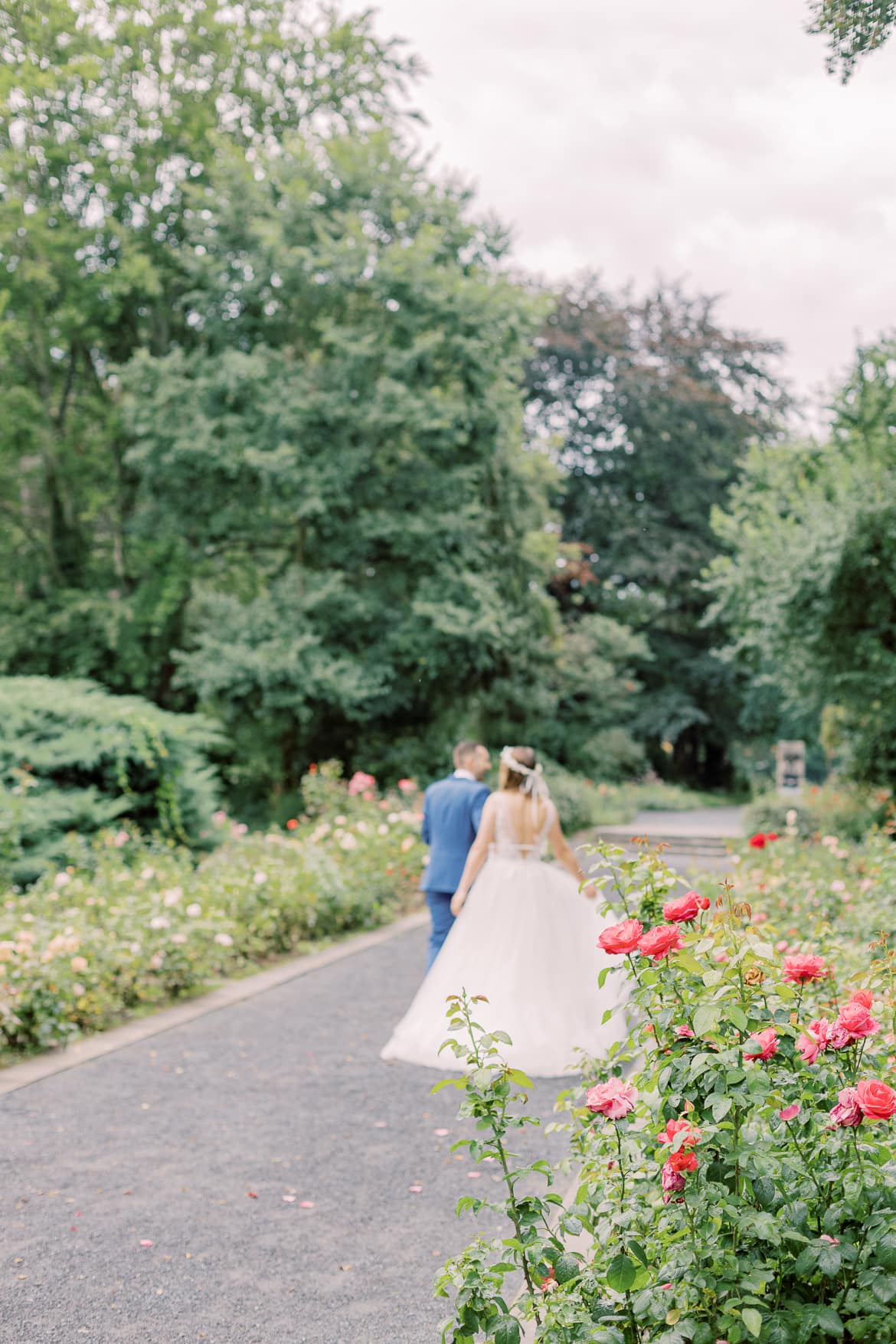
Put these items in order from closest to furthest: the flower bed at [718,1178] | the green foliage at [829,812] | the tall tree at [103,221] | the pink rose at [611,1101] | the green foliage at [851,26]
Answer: the flower bed at [718,1178]
the pink rose at [611,1101]
the green foliage at [851,26]
the green foliage at [829,812]
the tall tree at [103,221]

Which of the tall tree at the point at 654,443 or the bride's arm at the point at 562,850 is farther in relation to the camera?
the tall tree at the point at 654,443

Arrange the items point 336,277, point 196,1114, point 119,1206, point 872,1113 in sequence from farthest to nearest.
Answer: point 336,277
point 196,1114
point 119,1206
point 872,1113

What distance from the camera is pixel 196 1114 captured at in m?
5.23

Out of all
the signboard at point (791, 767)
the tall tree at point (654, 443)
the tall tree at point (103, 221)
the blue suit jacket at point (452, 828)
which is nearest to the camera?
the blue suit jacket at point (452, 828)

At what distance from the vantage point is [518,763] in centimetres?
666

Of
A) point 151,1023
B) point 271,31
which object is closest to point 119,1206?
point 151,1023

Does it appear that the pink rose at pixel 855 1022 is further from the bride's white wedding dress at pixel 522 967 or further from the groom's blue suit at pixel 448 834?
the groom's blue suit at pixel 448 834

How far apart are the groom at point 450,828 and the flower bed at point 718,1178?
406 cm

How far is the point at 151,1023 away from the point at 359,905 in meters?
3.69

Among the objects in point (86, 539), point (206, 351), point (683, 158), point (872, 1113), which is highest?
point (206, 351)

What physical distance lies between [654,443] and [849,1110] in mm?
29463

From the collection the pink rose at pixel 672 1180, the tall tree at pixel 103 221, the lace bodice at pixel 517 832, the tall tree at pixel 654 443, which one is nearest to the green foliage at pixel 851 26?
the pink rose at pixel 672 1180

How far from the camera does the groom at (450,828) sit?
7008 mm

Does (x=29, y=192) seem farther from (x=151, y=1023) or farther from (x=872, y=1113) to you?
(x=872, y=1113)
